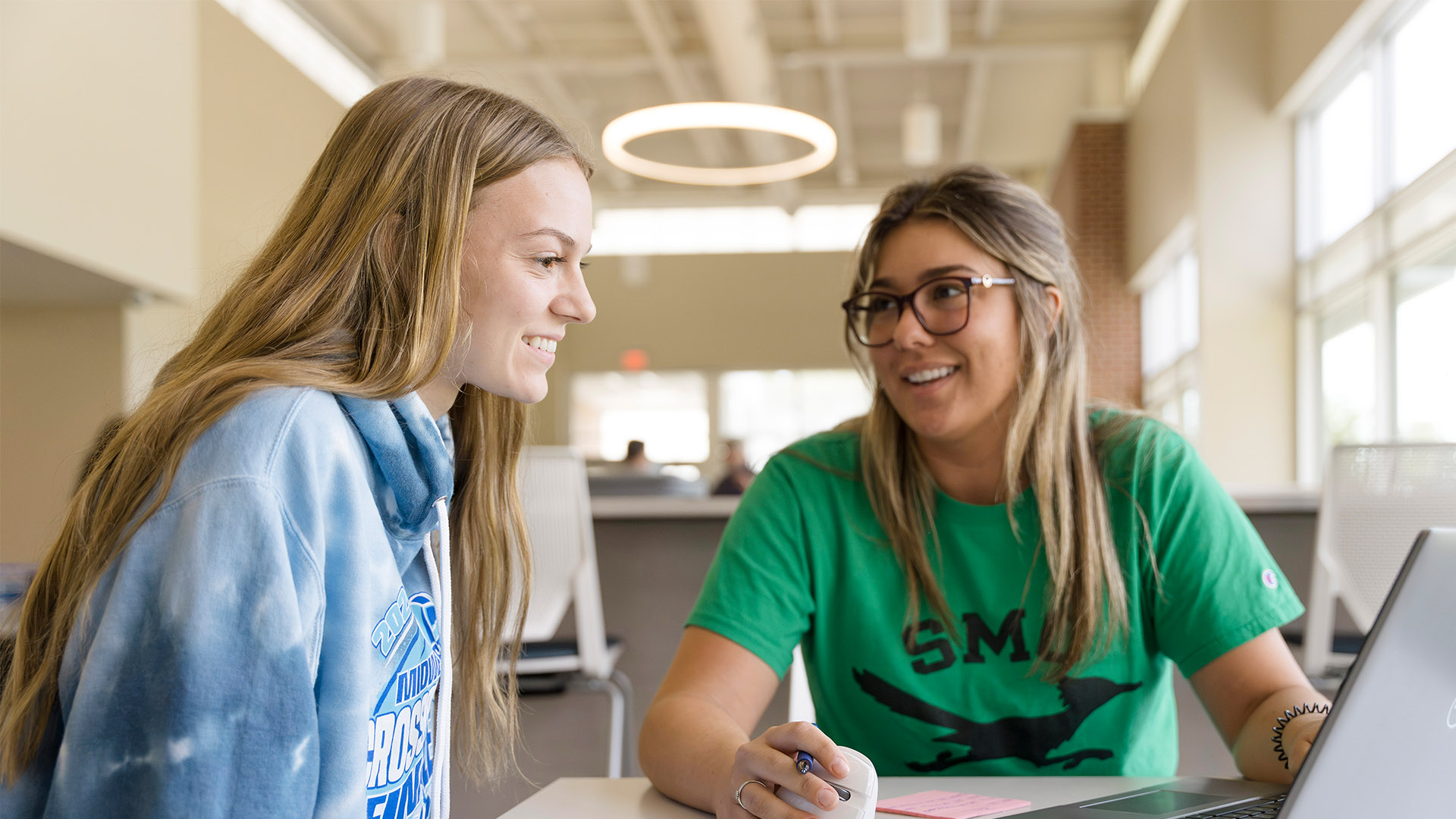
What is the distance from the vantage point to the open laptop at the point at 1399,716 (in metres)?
0.68

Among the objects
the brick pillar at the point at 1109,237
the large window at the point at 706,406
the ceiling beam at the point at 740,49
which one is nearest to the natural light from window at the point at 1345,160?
the brick pillar at the point at 1109,237

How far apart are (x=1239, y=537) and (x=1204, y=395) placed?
559cm

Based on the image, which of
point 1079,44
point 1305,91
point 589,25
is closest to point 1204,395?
point 1305,91

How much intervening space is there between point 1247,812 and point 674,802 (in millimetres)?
492

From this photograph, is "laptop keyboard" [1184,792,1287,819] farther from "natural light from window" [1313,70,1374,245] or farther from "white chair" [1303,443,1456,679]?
"natural light from window" [1313,70,1374,245]

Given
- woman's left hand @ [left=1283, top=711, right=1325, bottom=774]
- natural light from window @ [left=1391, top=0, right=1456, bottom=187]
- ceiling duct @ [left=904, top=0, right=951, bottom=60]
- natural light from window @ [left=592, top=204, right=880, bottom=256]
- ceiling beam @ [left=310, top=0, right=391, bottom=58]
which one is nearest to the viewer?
woman's left hand @ [left=1283, top=711, right=1325, bottom=774]

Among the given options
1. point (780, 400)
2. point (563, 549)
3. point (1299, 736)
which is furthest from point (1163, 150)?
point (1299, 736)

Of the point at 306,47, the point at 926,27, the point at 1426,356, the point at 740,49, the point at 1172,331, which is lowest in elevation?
the point at 1426,356

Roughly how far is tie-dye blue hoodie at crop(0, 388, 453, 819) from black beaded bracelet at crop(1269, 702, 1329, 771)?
0.85m

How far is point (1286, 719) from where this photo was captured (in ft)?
3.59

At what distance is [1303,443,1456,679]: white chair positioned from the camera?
2.32 m

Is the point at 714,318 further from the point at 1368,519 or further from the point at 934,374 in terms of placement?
the point at 934,374

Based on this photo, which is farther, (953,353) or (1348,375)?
(1348,375)

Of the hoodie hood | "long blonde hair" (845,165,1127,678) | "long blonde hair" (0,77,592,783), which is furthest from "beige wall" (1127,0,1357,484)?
the hoodie hood
